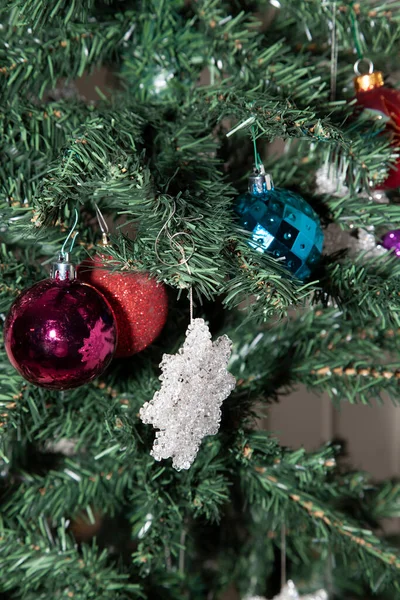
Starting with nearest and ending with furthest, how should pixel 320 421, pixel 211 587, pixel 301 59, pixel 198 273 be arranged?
pixel 198 273 → pixel 301 59 → pixel 211 587 → pixel 320 421

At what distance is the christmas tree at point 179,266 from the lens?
413mm

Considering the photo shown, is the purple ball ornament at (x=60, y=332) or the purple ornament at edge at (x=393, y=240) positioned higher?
the purple ornament at edge at (x=393, y=240)

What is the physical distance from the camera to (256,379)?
56cm

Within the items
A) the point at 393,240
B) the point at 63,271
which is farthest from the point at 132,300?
the point at 393,240

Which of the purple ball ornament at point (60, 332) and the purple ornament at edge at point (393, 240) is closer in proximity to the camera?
the purple ball ornament at point (60, 332)

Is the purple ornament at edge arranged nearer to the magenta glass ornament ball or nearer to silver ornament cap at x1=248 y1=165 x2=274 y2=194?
silver ornament cap at x1=248 y1=165 x2=274 y2=194

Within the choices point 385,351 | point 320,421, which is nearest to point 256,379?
point 385,351

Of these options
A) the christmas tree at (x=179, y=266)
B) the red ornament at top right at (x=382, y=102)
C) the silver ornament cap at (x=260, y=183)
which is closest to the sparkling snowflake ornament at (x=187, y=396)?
the christmas tree at (x=179, y=266)

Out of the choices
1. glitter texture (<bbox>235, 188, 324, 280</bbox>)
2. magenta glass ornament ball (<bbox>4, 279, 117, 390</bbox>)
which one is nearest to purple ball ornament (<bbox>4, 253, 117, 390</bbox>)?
magenta glass ornament ball (<bbox>4, 279, 117, 390</bbox>)

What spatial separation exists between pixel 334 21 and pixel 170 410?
35cm

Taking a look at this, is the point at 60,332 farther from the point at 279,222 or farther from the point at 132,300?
the point at 279,222

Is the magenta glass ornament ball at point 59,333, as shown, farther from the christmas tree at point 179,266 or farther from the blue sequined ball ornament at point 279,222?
the blue sequined ball ornament at point 279,222

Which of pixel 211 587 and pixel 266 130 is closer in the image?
pixel 266 130

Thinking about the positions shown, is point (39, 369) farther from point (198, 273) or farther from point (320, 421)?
point (320, 421)
